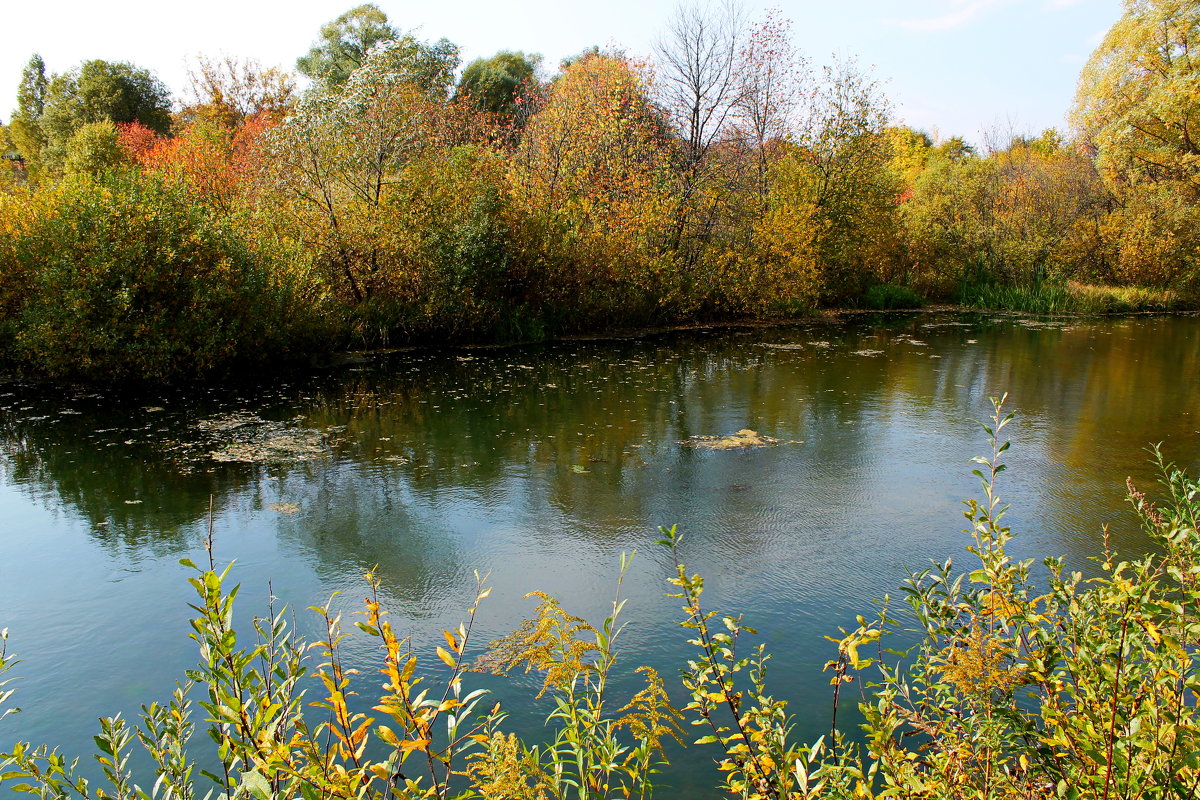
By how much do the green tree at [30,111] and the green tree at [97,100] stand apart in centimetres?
159

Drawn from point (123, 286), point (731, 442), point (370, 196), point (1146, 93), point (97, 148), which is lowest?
point (731, 442)

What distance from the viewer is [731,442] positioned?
8.45 metres

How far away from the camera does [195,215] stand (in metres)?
11.4

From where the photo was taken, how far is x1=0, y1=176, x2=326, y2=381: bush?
34.2ft

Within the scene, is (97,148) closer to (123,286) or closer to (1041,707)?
(123,286)

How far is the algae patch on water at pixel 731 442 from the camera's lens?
27.2 ft

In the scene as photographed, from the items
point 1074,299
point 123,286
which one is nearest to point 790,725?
point 123,286

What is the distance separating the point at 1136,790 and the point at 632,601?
3.18m

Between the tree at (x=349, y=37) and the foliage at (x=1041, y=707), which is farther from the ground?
the tree at (x=349, y=37)

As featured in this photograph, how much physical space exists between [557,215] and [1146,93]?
17912mm

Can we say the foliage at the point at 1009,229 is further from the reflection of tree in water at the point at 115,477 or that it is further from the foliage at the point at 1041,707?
the foliage at the point at 1041,707

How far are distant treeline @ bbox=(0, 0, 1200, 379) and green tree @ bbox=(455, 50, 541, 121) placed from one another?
242 centimetres

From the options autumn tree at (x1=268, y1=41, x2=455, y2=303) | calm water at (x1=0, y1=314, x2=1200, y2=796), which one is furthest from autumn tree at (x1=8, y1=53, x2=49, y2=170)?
calm water at (x1=0, y1=314, x2=1200, y2=796)

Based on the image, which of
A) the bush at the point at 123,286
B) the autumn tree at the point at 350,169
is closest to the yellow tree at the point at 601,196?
the autumn tree at the point at 350,169
